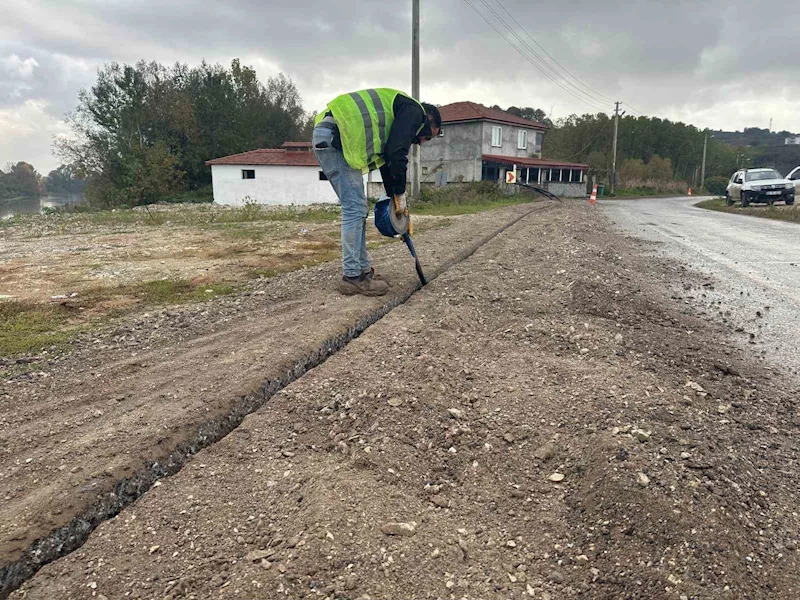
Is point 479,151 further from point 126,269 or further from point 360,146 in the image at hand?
point 360,146

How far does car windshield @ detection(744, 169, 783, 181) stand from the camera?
20.2 metres

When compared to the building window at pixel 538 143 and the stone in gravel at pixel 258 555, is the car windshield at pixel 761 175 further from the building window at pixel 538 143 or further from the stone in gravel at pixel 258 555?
the stone in gravel at pixel 258 555

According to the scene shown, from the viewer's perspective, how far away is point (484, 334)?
12.3 ft

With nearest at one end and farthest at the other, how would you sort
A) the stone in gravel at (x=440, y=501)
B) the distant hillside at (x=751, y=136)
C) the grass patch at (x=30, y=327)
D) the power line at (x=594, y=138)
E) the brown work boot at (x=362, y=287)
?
the stone in gravel at (x=440, y=501) < the grass patch at (x=30, y=327) < the brown work boot at (x=362, y=287) < the power line at (x=594, y=138) < the distant hillside at (x=751, y=136)

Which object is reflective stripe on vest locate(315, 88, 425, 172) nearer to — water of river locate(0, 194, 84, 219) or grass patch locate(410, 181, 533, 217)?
grass patch locate(410, 181, 533, 217)

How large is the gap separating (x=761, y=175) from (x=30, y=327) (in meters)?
23.9

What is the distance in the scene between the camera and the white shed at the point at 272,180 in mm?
29719

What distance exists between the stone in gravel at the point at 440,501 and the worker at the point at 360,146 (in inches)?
112

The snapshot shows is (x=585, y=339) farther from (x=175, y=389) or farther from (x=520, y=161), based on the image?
(x=520, y=161)

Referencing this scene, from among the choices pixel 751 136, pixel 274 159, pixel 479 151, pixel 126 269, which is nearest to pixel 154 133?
pixel 274 159

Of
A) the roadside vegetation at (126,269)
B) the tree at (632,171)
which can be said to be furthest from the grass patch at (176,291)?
the tree at (632,171)

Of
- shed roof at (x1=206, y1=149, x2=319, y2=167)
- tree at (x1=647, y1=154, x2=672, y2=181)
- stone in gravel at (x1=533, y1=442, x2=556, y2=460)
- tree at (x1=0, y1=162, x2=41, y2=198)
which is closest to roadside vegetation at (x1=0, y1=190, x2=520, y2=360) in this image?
stone in gravel at (x1=533, y1=442, x2=556, y2=460)

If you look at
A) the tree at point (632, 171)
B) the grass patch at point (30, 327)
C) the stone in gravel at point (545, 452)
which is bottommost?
the stone in gravel at point (545, 452)

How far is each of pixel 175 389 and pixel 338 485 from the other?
131 cm
